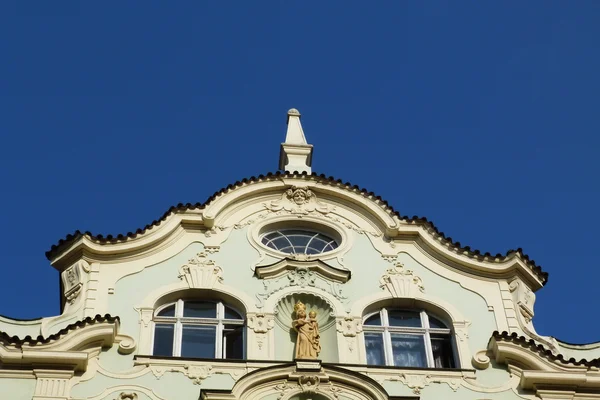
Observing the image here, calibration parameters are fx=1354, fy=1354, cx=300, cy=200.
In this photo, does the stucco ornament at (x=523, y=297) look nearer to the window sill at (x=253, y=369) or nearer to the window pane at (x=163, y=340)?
the window sill at (x=253, y=369)

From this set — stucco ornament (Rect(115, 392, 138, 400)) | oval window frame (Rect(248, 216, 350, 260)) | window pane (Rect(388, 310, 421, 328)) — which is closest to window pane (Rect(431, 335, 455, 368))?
window pane (Rect(388, 310, 421, 328))

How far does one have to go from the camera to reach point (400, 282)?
20.7 m

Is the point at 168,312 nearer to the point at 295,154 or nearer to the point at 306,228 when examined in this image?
the point at 306,228

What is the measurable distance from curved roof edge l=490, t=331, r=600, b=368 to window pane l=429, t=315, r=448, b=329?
3.40 feet

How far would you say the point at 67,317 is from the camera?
1953cm

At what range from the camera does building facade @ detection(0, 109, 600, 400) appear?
1841 cm

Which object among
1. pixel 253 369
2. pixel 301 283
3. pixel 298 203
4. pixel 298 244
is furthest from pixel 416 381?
pixel 298 203

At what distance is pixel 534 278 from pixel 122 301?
6385 millimetres

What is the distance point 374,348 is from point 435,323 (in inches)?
46.4

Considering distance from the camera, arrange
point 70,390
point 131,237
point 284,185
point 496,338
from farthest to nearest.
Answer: point 284,185 → point 131,237 → point 496,338 → point 70,390

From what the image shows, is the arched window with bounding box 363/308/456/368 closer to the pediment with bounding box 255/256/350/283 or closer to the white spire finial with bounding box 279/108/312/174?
the pediment with bounding box 255/256/350/283

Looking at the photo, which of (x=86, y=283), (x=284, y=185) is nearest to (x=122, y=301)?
(x=86, y=283)

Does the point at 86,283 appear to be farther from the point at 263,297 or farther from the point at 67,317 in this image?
the point at 263,297

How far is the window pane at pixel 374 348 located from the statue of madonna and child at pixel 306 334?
763mm
